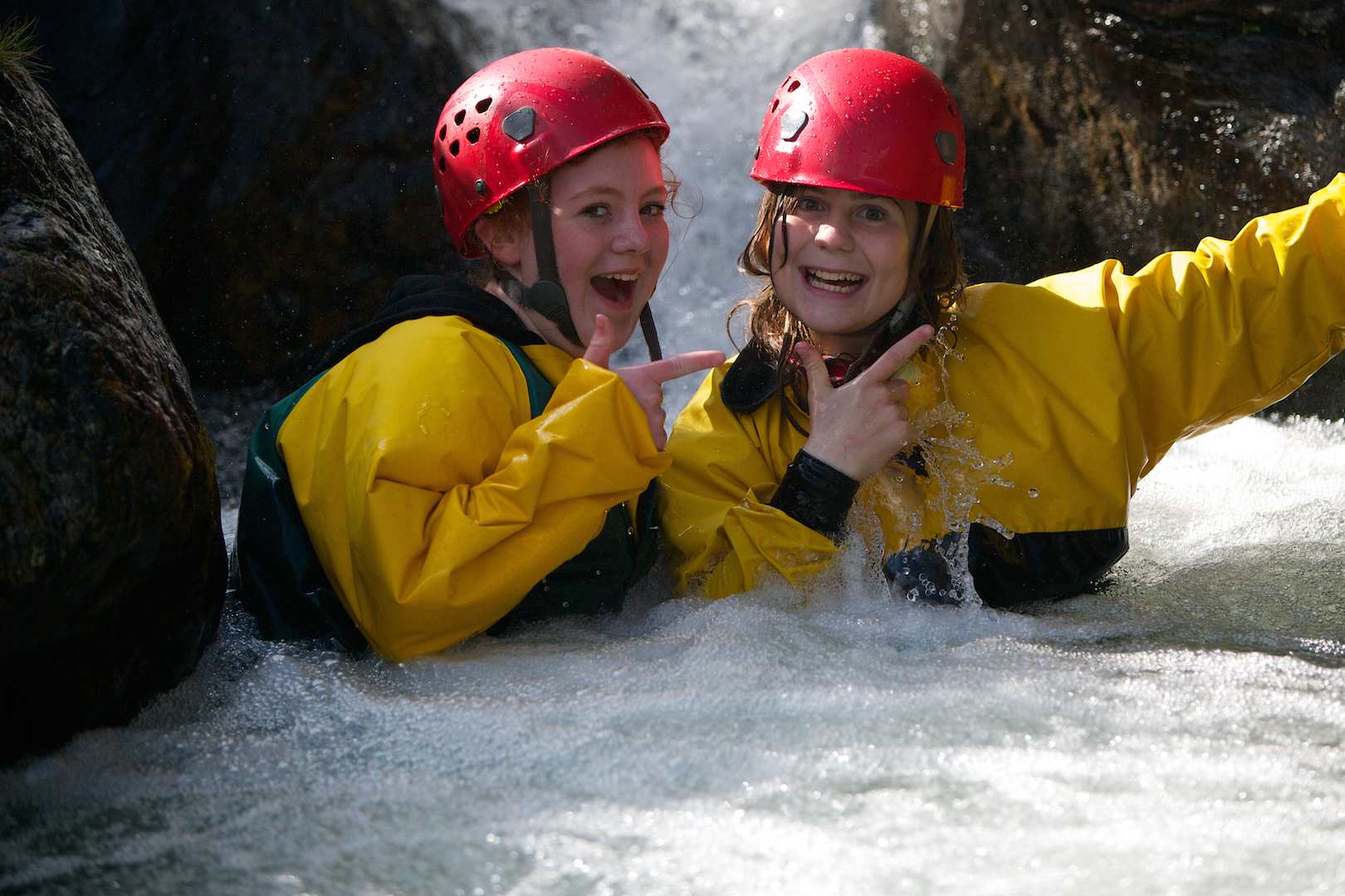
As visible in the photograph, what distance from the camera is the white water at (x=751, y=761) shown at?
2258mm

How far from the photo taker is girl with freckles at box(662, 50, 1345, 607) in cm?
354

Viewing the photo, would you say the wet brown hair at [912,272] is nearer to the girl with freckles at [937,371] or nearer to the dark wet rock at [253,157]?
the girl with freckles at [937,371]

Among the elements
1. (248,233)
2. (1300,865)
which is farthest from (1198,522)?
(248,233)

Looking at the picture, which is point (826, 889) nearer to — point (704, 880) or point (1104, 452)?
point (704, 880)

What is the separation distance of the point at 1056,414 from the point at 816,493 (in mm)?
693

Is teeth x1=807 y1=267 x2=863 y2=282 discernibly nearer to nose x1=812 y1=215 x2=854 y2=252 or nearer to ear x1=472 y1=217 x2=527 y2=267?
nose x1=812 y1=215 x2=854 y2=252

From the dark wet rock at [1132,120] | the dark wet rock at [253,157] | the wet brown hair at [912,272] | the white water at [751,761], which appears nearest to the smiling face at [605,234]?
the wet brown hair at [912,272]

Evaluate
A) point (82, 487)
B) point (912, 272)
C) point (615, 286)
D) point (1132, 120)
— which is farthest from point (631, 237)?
point (1132, 120)

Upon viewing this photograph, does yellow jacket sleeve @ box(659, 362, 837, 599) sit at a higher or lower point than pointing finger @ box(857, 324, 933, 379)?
lower

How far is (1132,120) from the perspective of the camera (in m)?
5.92

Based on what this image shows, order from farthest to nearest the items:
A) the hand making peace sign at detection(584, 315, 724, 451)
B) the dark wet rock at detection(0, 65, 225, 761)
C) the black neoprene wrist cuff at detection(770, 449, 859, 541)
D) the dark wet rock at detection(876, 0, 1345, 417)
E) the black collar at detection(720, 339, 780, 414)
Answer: the dark wet rock at detection(876, 0, 1345, 417) → the black collar at detection(720, 339, 780, 414) → the black neoprene wrist cuff at detection(770, 449, 859, 541) → the hand making peace sign at detection(584, 315, 724, 451) → the dark wet rock at detection(0, 65, 225, 761)

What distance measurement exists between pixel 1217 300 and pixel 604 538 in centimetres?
169

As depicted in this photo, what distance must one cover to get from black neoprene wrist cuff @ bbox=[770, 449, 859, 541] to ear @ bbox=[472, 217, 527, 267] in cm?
93

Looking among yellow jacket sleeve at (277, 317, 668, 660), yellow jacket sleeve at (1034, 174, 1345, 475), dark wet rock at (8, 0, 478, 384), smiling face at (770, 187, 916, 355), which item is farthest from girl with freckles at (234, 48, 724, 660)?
dark wet rock at (8, 0, 478, 384)
